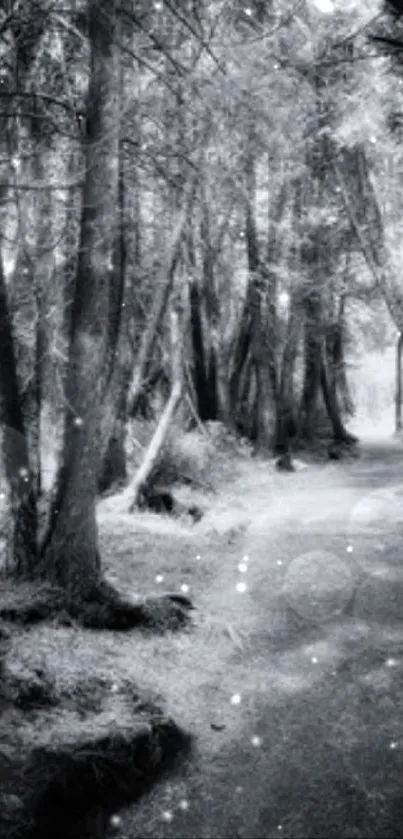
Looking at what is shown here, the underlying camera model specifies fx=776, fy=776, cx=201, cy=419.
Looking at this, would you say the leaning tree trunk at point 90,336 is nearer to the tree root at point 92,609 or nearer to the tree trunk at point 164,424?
the tree root at point 92,609

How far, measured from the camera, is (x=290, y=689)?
6418 mm

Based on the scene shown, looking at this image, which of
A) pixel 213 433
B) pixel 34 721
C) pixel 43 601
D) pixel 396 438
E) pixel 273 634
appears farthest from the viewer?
pixel 396 438

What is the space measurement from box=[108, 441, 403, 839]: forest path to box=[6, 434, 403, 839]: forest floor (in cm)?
1

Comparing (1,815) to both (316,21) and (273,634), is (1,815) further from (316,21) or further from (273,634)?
(316,21)

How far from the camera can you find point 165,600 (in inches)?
315

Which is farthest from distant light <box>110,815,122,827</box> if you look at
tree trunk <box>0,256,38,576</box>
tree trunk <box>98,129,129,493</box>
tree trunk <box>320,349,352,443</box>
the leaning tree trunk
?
tree trunk <box>320,349,352,443</box>

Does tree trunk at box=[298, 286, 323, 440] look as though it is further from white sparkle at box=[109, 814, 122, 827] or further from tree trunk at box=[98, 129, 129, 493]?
white sparkle at box=[109, 814, 122, 827]

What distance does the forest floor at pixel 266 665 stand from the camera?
475 cm

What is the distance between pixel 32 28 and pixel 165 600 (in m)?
6.12

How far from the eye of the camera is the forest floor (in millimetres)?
4750

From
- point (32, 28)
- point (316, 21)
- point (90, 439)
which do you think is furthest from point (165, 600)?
point (316, 21)

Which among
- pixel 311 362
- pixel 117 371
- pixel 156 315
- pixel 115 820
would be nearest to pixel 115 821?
pixel 115 820

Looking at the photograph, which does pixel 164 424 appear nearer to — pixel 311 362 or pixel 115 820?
pixel 115 820

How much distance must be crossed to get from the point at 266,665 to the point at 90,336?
346cm
